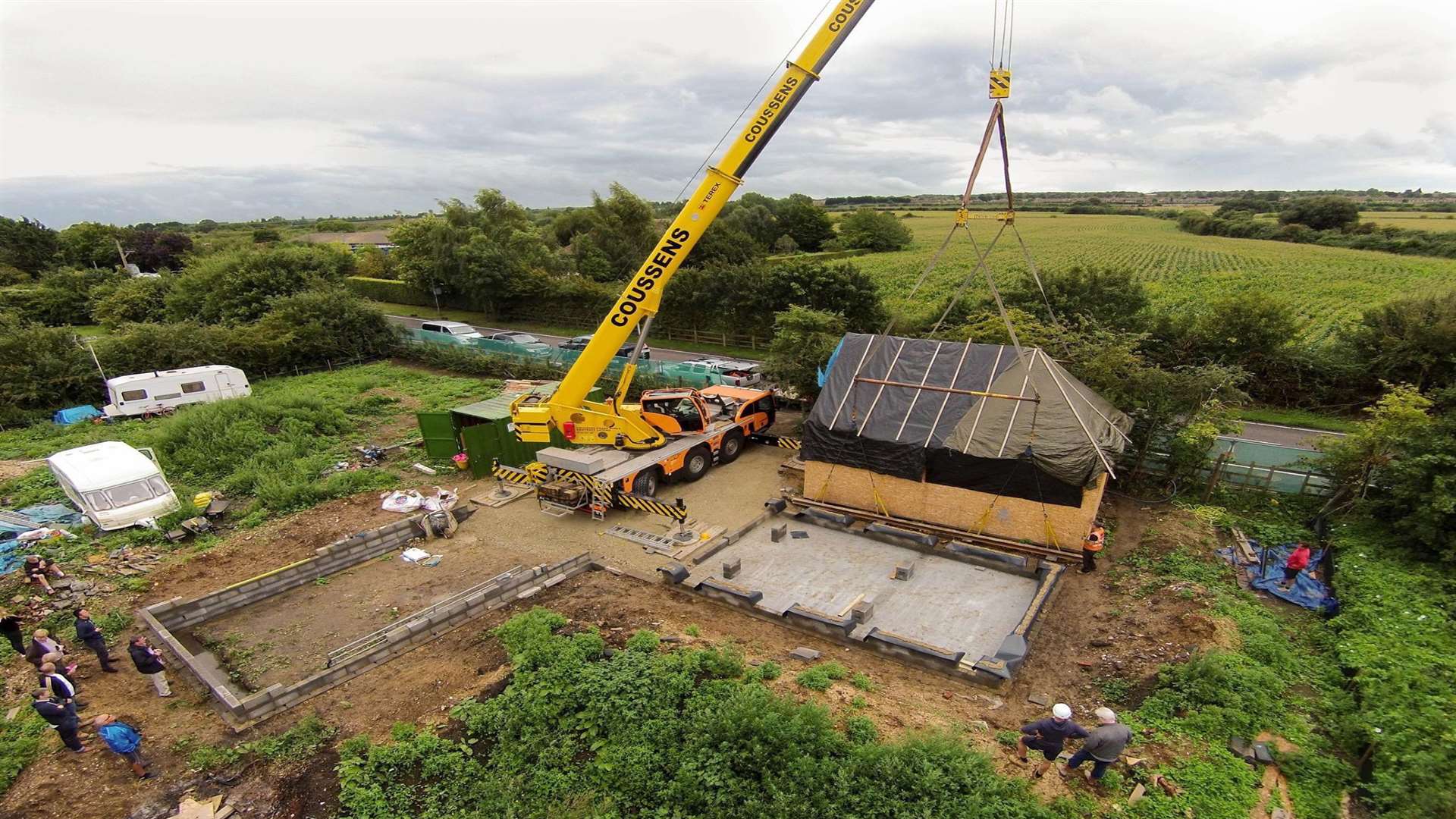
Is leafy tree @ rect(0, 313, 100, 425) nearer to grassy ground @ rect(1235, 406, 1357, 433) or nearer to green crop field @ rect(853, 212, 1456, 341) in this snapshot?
green crop field @ rect(853, 212, 1456, 341)

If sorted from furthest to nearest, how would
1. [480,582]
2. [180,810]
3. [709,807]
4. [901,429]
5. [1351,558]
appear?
[901,429] < [480,582] < [1351,558] < [180,810] < [709,807]

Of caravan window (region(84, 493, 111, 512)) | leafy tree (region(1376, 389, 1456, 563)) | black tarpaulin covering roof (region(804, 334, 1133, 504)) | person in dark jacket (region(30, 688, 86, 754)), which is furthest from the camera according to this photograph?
caravan window (region(84, 493, 111, 512))

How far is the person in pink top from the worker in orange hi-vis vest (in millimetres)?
2887

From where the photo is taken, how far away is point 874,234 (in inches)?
2586

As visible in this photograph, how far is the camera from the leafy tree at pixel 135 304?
34.0m

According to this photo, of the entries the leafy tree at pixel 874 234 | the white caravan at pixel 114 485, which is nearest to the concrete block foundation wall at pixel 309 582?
the white caravan at pixel 114 485

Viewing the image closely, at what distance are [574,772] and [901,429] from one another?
9.05 m

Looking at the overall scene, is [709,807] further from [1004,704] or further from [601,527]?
[601,527]

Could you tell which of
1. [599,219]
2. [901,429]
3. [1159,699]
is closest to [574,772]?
[1159,699]

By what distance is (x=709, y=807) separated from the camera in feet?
21.2

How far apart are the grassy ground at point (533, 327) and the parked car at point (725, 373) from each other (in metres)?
6.09

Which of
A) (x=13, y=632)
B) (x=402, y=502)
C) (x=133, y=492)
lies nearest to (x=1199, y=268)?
(x=402, y=502)

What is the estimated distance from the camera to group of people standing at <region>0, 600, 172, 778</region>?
24.2ft

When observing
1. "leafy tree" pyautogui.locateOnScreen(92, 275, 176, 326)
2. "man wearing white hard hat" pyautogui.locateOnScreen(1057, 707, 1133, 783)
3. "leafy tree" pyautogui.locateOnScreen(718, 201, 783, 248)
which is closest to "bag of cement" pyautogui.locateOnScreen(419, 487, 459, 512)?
"man wearing white hard hat" pyautogui.locateOnScreen(1057, 707, 1133, 783)
